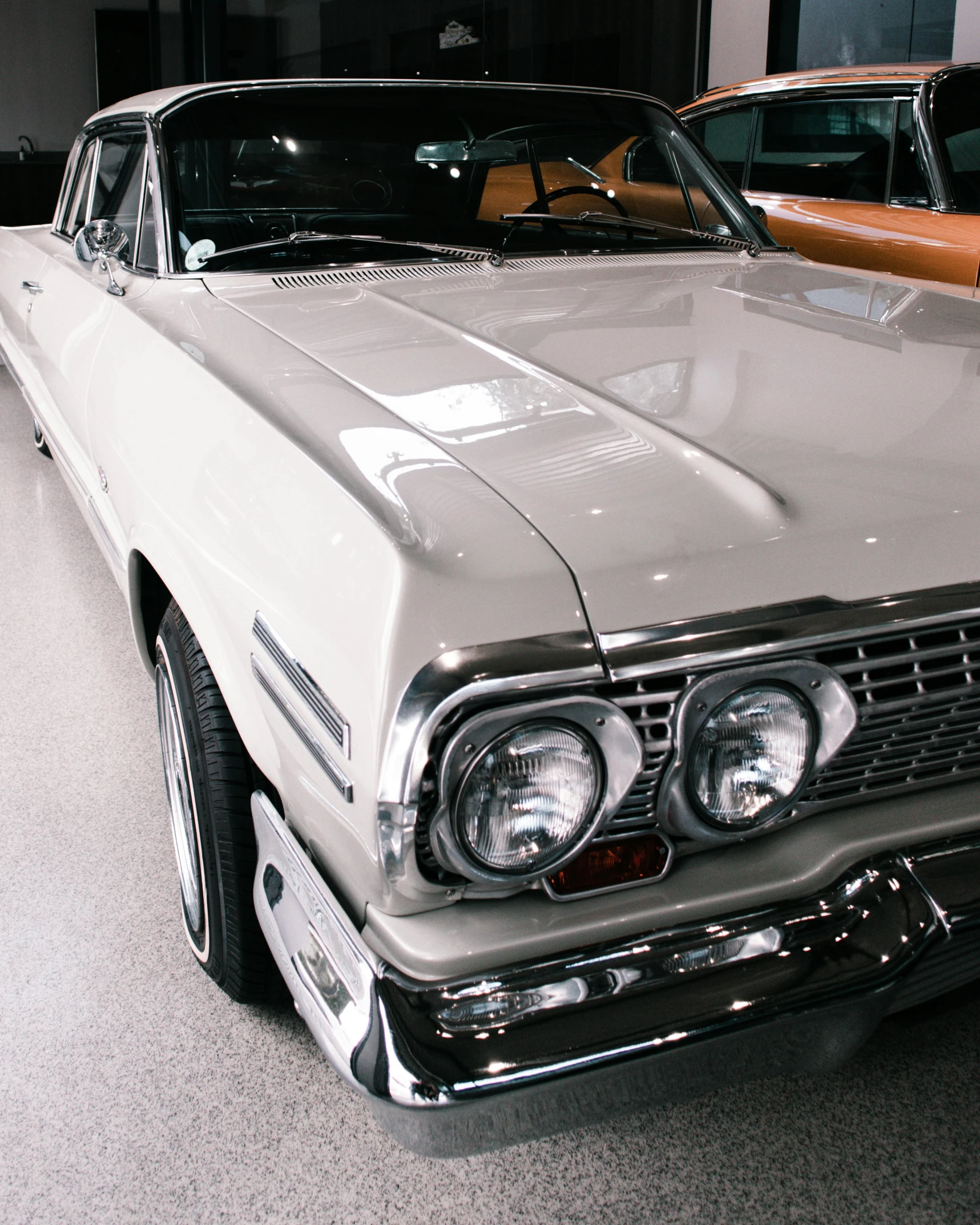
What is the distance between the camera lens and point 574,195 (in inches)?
102

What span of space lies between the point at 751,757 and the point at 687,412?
0.50 meters

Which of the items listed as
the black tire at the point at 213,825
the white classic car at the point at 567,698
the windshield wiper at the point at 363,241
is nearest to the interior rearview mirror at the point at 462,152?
the windshield wiper at the point at 363,241

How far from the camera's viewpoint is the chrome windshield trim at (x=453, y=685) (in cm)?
95

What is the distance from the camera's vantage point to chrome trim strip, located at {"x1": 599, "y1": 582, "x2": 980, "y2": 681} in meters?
1.01

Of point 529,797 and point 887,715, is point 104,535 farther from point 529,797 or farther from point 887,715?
point 887,715

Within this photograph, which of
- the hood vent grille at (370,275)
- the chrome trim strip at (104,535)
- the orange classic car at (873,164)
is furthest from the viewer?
the orange classic car at (873,164)

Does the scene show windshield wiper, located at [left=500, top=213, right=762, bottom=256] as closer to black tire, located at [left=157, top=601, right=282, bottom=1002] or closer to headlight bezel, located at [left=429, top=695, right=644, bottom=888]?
black tire, located at [left=157, top=601, right=282, bottom=1002]

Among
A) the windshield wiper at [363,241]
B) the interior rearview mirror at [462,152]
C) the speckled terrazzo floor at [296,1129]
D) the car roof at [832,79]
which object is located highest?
the car roof at [832,79]

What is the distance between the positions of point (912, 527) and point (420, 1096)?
30.0 inches

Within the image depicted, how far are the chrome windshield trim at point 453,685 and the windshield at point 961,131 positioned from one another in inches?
142

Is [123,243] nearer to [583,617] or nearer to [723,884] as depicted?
[583,617]

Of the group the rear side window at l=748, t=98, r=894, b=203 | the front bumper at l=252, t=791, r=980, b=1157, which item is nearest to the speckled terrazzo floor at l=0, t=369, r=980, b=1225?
the front bumper at l=252, t=791, r=980, b=1157

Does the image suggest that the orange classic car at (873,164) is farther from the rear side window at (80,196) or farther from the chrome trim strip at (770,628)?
the chrome trim strip at (770,628)

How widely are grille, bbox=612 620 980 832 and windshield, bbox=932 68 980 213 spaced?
3.28 metres
